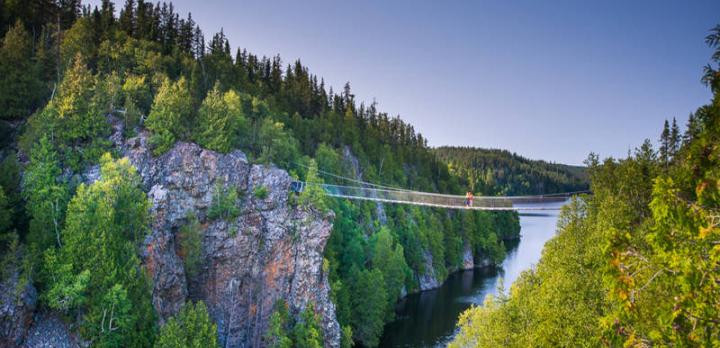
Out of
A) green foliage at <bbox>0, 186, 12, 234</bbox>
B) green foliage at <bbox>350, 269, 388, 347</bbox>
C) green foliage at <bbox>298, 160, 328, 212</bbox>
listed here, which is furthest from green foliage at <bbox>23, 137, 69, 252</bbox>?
green foliage at <bbox>350, 269, 388, 347</bbox>

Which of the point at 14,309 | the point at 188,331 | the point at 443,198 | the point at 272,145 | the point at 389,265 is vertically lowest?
the point at 188,331

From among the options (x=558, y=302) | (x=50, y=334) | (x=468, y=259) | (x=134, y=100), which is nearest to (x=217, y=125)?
(x=134, y=100)

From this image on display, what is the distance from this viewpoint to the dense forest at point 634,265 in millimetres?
5887

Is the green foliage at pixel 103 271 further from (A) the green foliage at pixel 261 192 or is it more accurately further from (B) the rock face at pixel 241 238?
(A) the green foliage at pixel 261 192

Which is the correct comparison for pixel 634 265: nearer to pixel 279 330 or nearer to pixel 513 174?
pixel 279 330

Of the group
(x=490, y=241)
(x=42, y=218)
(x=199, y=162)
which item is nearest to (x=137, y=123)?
(x=199, y=162)

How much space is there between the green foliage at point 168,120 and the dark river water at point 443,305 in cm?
2027

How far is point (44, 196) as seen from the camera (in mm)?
23750

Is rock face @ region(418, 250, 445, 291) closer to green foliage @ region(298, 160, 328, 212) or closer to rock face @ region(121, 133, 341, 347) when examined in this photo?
rock face @ region(121, 133, 341, 347)

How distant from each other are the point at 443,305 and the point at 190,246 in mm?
25610

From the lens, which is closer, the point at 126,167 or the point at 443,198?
the point at 126,167

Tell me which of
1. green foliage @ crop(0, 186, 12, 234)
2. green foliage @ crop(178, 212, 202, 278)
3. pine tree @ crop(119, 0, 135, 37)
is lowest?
green foliage @ crop(178, 212, 202, 278)

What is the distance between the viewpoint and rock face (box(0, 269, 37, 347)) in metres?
19.2

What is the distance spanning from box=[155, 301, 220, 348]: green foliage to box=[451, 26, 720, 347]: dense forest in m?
12.0
